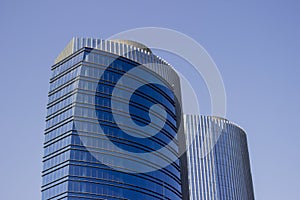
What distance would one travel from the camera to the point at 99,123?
4466 inches

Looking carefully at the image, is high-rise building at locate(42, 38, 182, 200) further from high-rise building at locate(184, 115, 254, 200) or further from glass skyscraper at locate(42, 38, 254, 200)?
high-rise building at locate(184, 115, 254, 200)

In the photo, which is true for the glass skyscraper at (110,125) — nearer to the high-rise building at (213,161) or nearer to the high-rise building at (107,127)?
the high-rise building at (107,127)

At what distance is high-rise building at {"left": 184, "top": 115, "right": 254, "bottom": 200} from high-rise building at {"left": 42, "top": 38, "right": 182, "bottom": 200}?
47.3 m

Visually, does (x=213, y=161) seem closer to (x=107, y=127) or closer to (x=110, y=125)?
(x=110, y=125)

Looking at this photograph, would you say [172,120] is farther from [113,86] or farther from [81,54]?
[81,54]

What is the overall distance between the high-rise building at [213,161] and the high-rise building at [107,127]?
4727 centimetres

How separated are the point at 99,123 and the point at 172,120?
1107 inches

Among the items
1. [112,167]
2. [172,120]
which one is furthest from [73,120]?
[172,120]

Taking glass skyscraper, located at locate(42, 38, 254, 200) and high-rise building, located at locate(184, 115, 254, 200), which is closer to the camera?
glass skyscraper, located at locate(42, 38, 254, 200)

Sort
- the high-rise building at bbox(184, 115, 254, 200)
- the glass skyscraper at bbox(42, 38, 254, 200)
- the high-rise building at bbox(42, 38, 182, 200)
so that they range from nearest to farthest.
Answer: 1. the high-rise building at bbox(42, 38, 182, 200)
2. the glass skyscraper at bbox(42, 38, 254, 200)
3. the high-rise building at bbox(184, 115, 254, 200)

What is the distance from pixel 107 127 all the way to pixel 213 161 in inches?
3085

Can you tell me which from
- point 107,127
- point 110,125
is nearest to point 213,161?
point 110,125

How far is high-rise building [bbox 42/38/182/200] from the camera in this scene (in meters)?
109

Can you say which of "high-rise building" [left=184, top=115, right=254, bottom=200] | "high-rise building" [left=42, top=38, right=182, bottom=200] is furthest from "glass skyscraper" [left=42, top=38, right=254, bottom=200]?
"high-rise building" [left=184, top=115, right=254, bottom=200]
